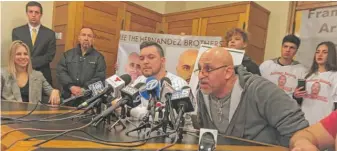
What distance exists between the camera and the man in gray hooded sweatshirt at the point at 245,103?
1511mm

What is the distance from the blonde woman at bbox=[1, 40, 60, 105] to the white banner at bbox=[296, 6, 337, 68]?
277cm

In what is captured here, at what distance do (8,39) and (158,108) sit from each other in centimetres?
316

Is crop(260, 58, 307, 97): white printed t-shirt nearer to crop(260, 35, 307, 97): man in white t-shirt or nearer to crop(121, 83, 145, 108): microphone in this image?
crop(260, 35, 307, 97): man in white t-shirt

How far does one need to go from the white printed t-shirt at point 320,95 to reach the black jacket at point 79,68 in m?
2.02

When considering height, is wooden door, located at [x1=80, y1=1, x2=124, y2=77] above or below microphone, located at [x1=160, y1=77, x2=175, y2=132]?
above

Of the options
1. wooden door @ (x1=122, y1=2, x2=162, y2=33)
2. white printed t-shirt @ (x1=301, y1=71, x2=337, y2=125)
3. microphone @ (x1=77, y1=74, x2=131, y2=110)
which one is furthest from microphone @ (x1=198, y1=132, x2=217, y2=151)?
wooden door @ (x1=122, y1=2, x2=162, y2=33)

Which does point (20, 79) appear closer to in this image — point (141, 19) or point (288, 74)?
point (288, 74)

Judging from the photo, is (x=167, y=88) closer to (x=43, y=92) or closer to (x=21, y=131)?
(x=21, y=131)

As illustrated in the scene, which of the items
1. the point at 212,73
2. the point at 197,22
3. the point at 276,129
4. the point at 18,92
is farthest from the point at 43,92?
the point at 197,22

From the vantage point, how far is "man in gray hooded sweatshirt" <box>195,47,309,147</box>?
4.96 ft

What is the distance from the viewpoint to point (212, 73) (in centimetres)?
162

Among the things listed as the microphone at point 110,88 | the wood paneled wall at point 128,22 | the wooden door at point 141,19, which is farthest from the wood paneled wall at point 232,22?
the microphone at point 110,88

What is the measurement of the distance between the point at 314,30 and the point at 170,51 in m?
1.63

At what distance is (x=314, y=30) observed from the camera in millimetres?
3912
